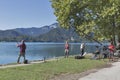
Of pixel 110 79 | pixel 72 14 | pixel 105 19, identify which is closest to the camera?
pixel 110 79

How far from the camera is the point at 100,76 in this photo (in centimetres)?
2227

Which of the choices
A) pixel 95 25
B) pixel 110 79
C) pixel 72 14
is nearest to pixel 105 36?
pixel 95 25

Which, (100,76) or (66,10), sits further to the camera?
(66,10)

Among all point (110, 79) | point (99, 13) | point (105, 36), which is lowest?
point (110, 79)

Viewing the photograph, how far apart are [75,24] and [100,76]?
981 inches

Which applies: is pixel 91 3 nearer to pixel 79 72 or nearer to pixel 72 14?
pixel 72 14

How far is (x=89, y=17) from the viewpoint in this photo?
45250 mm

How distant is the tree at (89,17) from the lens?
139 feet

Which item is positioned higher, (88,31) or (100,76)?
(88,31)

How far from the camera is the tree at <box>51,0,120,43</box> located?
139 ft

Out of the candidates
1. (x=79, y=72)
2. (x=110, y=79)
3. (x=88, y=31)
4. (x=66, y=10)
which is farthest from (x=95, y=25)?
(x=110, y=79)

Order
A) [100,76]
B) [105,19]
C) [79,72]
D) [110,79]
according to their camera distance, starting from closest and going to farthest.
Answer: [110,79] → [100,76] → [79,72] → [105,19]

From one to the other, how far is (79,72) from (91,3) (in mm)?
20565

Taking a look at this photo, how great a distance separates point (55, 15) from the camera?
153 feet
